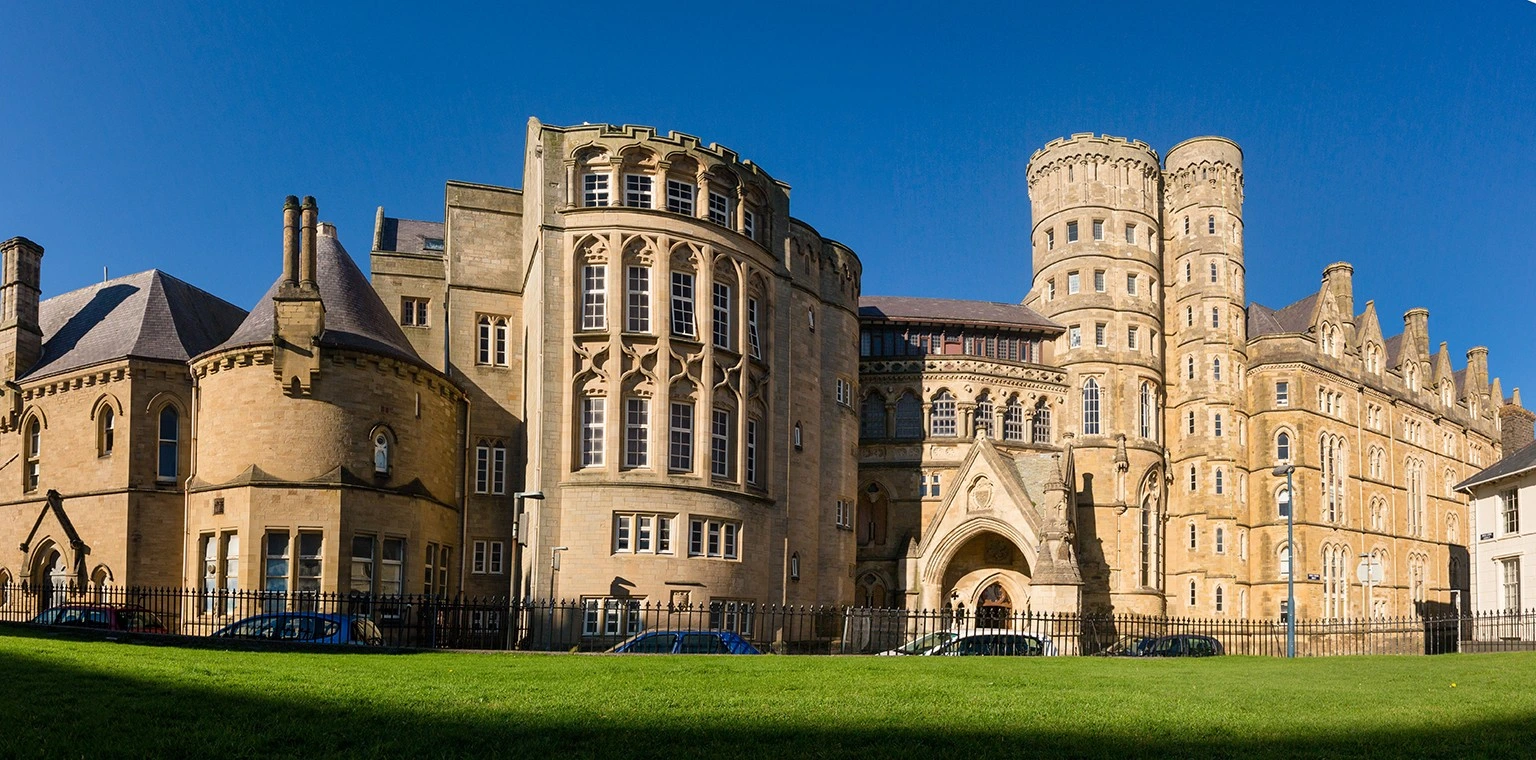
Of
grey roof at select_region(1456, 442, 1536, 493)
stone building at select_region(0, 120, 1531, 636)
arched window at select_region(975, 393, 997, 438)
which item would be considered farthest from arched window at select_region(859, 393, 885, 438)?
grey roof at select_region(1456, 442, 1536, 493)

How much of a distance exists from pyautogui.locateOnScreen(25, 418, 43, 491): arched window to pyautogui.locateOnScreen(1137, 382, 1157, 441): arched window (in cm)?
4636

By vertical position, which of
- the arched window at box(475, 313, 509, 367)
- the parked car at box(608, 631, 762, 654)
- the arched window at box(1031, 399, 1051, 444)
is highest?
the arched window at box(475, 313, 509, 367)

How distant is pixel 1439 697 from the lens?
64.1 feet

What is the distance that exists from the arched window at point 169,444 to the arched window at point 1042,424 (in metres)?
37.8

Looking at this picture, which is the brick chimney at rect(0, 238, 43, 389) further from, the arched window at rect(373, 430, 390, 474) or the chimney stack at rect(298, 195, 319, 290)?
the arched window at rect(373, 430, 390, 474)

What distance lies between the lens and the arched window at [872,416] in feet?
200

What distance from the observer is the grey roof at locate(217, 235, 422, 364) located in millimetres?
38562

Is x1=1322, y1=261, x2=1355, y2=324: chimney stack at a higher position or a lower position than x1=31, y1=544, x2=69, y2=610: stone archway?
higher

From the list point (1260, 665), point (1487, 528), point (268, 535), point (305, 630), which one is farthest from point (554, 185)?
point (1487, 528)

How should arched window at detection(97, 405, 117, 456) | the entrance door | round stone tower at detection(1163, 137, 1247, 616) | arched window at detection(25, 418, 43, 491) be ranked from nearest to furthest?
arched window at detection(97, 405, 117, 456) → arched window at detection(25, 418, 43, 491) → the entrance door → round stone tower at detection(1163, 137, 1247, 616)

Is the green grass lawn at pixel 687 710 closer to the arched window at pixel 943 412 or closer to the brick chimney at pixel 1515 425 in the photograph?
the arched window at pixel 943 412

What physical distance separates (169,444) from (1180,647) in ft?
104

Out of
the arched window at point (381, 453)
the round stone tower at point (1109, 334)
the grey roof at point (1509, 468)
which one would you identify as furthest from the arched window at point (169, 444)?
the grey roof at point (1509, 468)

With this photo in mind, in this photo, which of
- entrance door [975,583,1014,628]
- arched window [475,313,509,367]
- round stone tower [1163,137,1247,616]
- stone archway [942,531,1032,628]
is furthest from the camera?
round stone tower [1163,137,1247,616]
